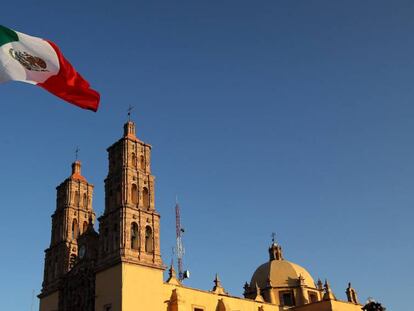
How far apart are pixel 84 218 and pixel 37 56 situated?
3381 cm

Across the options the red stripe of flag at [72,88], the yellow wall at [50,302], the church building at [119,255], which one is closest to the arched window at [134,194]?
the church building at [119,255]

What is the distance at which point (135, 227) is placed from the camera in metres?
38.8

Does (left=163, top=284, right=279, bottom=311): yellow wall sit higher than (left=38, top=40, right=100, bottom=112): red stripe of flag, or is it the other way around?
(left=163, top=284, right=279, bottom=311): yellow wall

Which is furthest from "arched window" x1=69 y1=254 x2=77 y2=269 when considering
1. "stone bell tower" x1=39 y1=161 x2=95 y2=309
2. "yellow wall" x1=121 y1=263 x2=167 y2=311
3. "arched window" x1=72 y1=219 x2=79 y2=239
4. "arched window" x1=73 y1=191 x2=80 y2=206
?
"yellow wall" x1=121 y1=263 x2=167 y2=311

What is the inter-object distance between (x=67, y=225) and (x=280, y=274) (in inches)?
938

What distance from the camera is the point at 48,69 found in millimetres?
14531

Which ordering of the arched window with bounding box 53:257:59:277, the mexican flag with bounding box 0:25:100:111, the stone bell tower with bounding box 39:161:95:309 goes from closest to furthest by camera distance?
1. the mexican flag with bounding box 0:25:100:111
2. the stone bell tower with bounding box 39:161:95:309
3. the arched window with bounding box 53:257:59:277

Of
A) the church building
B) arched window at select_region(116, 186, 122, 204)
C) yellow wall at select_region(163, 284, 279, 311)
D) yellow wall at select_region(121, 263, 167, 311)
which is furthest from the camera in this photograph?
arched window at select_region(116, 186, 122, 204)

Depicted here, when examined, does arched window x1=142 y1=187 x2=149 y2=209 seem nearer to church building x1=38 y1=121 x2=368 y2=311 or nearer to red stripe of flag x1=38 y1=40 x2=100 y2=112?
church building x1=38 y1=121 x2=368 y2=311

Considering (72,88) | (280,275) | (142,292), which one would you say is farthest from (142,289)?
(280,275)

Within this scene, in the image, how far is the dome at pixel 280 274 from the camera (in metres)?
57.5

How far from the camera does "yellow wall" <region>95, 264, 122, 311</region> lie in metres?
35.6

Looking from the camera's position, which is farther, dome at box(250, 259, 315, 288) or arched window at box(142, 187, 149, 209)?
dome at box(250, 259, 315, 288)

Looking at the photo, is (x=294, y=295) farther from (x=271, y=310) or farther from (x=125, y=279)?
(x=125, y=279)
